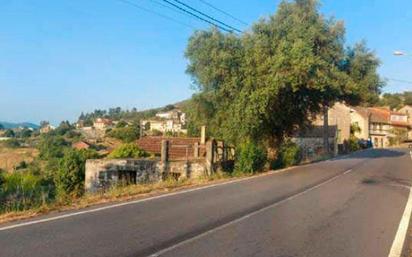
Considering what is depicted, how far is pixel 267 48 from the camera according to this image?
28422 millimetres


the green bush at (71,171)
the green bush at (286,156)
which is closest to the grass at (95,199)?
the green bush at (71,171)

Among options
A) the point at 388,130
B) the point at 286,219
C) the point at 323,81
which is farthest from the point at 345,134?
the point at 286,219

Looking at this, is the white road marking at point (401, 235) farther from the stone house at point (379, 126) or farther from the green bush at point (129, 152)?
the stone house at point (379, 126)

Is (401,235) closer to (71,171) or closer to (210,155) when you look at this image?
(210,155)

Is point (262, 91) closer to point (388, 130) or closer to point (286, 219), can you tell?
point (286, 219)

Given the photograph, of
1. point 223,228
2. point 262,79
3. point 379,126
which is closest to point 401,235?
point 223,228

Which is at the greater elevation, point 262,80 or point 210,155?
point 262,80

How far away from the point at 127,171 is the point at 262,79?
897cm

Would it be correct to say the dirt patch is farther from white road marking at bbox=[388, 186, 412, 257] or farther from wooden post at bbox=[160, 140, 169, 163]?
wooden post at bbox=[160, 140, 169, 163]

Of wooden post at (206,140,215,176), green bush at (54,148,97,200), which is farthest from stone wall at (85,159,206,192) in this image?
wooden post at (206,140,215,176)

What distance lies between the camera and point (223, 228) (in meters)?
8.91

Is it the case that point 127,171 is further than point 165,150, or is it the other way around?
point 127,171

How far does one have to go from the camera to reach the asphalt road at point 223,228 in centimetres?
713

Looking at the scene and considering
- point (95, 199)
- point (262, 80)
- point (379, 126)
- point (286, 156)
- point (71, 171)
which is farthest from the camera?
point (379, 126)
